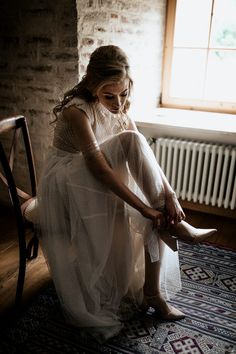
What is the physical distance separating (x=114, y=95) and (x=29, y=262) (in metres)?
1.07

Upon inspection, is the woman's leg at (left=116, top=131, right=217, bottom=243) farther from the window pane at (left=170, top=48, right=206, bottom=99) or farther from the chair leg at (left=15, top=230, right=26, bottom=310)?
the window pane at (left=170, top=48, right=206, bottom=99)

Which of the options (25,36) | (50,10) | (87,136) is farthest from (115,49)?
(25,36)

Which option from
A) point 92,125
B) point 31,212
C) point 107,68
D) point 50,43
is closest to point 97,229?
point 31,212

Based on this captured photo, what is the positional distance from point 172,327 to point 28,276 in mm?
792

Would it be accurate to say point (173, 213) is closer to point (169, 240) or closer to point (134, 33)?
point (169, 240)

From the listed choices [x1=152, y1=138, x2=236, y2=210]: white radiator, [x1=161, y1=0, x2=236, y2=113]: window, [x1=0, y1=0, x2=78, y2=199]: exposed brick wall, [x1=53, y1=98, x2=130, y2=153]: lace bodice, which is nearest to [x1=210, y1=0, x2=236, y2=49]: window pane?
[x1=161, y1=0, x2=236, y2=113]: window

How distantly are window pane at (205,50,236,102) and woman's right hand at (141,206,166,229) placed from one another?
1.60 meters

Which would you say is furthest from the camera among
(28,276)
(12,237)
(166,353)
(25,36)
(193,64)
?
(193,64)

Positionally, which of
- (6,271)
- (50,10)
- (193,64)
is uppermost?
(50,10)

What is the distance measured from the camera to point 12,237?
6.95 ft

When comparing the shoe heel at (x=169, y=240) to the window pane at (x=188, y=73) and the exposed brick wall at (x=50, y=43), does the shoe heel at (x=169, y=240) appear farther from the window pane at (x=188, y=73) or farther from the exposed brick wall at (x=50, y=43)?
the window pane at (x=188, y=73)

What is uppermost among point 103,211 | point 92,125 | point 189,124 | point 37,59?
point 37,59

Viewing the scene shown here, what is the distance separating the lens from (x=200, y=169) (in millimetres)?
2303

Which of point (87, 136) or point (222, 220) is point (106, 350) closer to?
point (87, 136)
